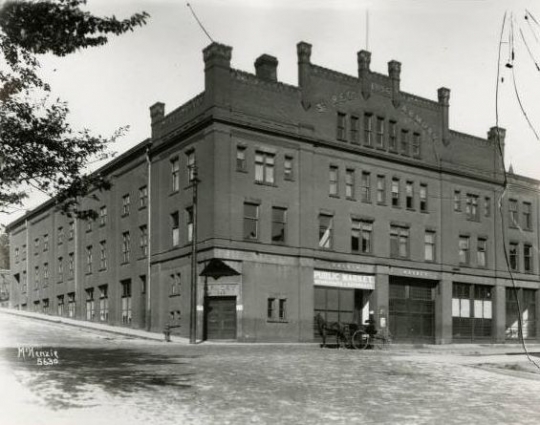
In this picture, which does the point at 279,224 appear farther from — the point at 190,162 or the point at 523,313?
the point at 523,313

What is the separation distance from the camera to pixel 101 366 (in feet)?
54.2

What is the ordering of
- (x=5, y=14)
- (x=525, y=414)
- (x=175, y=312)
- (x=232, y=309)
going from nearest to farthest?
(x=5, y=14), (x=525, y=414), (x=232, y=309), (x=175, y=312)

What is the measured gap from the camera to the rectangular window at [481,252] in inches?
1886

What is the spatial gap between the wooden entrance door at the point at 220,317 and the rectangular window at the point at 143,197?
934 cm

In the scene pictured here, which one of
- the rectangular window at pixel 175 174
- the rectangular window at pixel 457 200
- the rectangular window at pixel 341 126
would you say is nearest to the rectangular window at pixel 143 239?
the rectangular window at pixel 175 174

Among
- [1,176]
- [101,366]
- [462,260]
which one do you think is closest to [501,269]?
[462,260]

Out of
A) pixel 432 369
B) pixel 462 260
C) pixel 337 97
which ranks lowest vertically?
pixel 432 369

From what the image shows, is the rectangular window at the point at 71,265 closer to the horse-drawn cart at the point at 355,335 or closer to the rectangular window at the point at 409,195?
the rectangular window at the point at 409,195

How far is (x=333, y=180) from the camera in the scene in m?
40.8

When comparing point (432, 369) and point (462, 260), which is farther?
point (462, 260)

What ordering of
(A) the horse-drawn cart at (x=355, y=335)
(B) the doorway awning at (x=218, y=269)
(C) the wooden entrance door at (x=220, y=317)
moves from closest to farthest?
1. (A) the horse-drawn cart at (x=355, y=335)
2. (B) the doorway awning at (x=218, y=269)
3. (C) the wooden entrance door at (x=220, y=317)

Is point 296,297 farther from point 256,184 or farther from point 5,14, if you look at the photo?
point 5,14

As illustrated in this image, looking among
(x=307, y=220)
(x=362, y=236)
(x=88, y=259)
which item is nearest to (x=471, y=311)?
(x=362, y=236)

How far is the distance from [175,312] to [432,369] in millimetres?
21747
